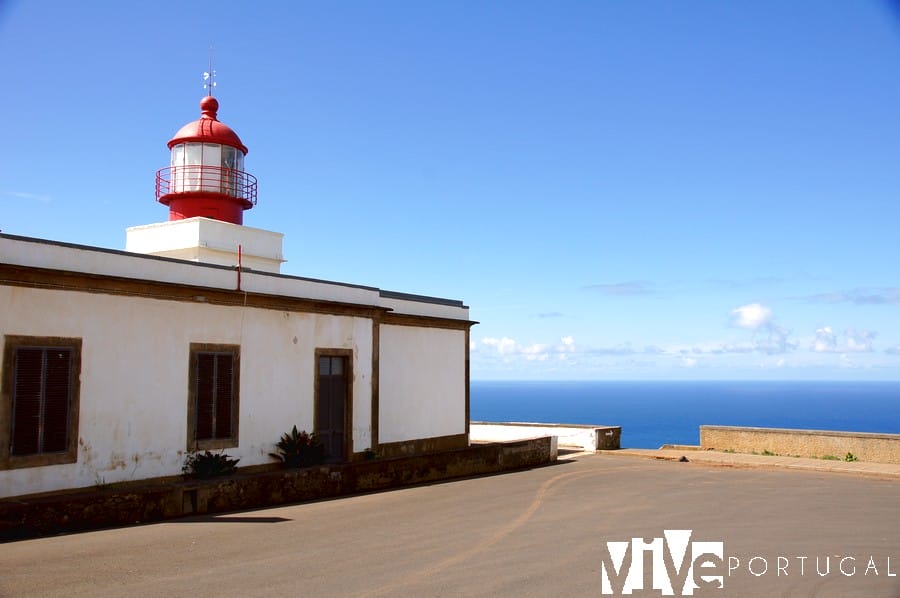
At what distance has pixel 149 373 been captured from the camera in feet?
42.8

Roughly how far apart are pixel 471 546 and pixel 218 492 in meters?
4.74

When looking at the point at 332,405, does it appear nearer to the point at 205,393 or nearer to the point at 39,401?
the point at 205,393

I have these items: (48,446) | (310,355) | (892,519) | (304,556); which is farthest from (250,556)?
(892,519)

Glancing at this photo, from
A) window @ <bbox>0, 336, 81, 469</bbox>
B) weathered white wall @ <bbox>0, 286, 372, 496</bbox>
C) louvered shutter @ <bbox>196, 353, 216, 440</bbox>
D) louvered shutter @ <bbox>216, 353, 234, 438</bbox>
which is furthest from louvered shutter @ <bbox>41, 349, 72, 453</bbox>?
louvered shutter @ <bbox>216, 353, 234, 438</bbox>

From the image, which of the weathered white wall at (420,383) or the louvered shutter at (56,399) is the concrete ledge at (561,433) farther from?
the louvered shutter at (56,399)

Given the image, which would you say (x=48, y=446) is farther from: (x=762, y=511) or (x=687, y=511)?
(x=762, y=511)

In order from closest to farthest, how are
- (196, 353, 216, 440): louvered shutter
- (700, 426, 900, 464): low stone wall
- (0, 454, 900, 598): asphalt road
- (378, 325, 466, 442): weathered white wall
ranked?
(0, 454, 900, 598): asphalt road < (196, 353, 216, 440): louvered shutter < (378, 325, 466, 442): weathered white wall < (700, 426, 900, 464): low stone wall

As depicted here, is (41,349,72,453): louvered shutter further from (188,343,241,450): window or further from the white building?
(188,343,241,450): window

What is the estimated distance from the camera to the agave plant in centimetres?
1558

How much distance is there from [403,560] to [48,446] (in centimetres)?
654

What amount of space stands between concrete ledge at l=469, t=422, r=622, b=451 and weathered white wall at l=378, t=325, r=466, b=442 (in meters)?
4.56

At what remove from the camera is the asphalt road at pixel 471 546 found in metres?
7.43

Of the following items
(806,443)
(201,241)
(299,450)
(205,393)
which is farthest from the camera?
(806,443)

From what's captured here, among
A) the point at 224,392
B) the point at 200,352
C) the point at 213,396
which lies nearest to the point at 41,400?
the point at 200,352
